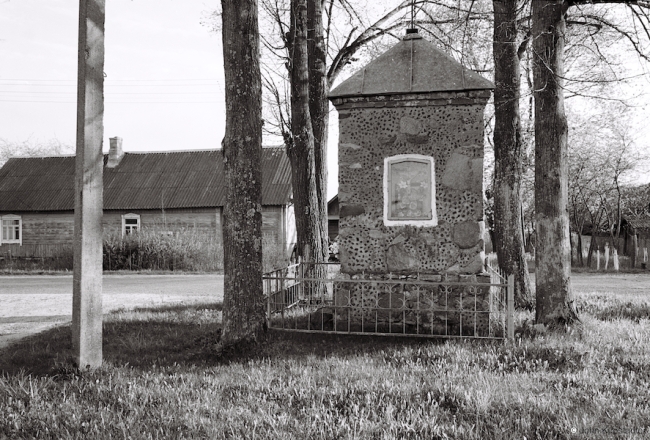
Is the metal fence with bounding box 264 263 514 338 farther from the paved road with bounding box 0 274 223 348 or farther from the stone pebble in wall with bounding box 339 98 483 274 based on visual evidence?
the paved road with bounding box 0 274 223 348

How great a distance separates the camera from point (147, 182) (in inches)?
1379

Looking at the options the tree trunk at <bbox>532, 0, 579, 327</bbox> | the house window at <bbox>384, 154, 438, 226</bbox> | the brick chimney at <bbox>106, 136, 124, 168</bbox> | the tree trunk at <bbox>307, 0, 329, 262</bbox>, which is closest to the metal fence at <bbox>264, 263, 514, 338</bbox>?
the tree trunk at <bbox>532, 0, 579, 327</bbox>

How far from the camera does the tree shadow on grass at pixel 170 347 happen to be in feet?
21.9

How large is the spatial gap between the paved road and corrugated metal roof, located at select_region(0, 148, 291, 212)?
11.2 meters

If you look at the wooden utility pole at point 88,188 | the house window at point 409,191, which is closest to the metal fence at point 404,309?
the house window at point 409,191

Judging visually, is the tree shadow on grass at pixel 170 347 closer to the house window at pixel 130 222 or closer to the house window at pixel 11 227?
the house window at pixel 130 222

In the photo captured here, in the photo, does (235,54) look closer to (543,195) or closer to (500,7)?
(543,195)

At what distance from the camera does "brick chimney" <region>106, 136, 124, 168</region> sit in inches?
1463

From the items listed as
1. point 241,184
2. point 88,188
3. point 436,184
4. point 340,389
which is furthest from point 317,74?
point 340,389

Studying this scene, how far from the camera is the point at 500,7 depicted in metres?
11.0

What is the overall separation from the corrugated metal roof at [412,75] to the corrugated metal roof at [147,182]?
2282 centimetres

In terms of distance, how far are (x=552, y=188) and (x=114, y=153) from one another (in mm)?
34015

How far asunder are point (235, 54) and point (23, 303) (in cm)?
936

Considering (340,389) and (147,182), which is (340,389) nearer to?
(340,389)
